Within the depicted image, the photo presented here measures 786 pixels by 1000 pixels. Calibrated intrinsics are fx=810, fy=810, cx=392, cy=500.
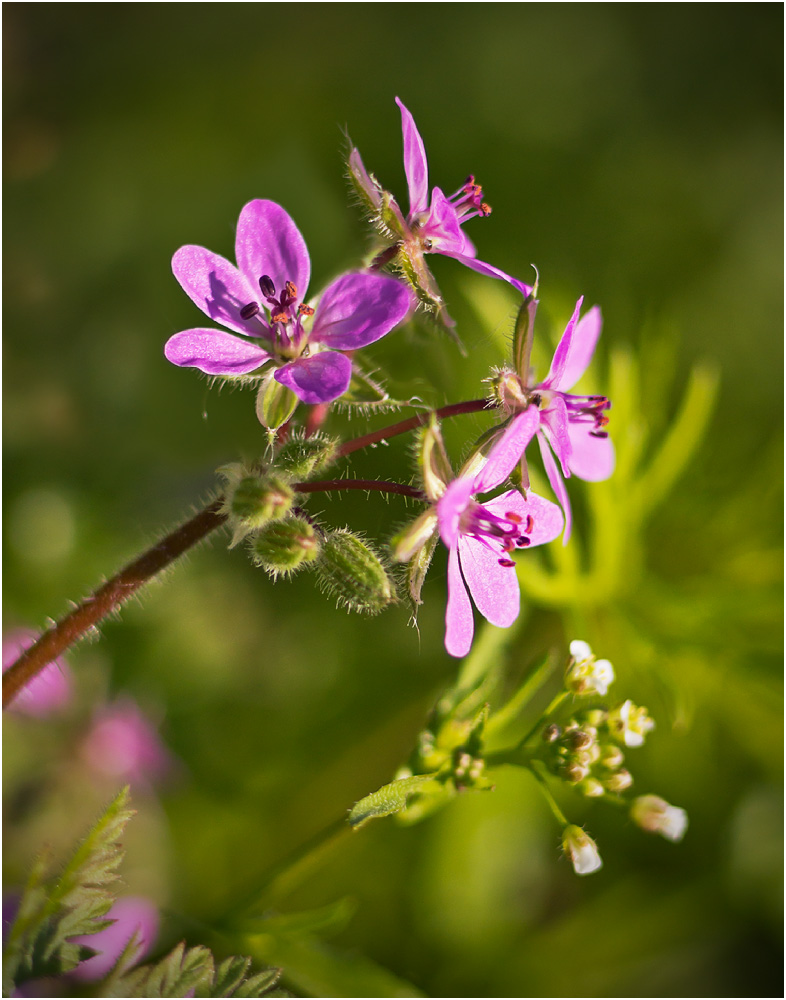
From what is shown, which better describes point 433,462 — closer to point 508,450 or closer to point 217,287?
point 508,450

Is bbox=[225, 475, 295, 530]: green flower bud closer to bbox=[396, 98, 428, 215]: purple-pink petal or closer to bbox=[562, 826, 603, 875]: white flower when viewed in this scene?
bbox=[396, 98, 428, 215]: purple-pink petal

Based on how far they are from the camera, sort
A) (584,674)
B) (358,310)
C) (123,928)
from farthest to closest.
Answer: (123,928) < (584,674) < (358,310)

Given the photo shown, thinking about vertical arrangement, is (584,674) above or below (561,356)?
below

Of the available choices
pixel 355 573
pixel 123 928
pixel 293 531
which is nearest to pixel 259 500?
pixel 293 531

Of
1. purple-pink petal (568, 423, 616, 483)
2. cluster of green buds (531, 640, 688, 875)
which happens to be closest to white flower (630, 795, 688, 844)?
cluster of green buds (531, 640, 688, 875)

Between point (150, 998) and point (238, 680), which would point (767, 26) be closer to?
point (238, 680)

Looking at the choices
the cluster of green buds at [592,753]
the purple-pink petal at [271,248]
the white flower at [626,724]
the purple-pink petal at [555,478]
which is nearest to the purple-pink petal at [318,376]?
the purple-pink petal at [271,248]

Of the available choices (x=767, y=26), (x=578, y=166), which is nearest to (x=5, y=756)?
(x=578, y=166)
